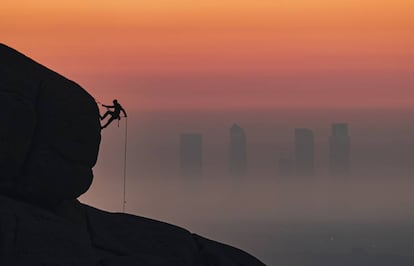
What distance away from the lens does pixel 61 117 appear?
5506 cm

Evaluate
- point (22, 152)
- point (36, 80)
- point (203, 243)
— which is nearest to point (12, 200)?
point (22, 152)

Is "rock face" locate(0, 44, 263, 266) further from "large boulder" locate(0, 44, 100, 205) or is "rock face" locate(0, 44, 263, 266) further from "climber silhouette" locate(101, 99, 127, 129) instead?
"climber silhouette" locate(101, 99, 127, 129)

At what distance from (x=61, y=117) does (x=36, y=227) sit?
578cm

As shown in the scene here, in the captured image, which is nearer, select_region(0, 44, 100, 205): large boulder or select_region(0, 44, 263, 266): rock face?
select_region(0, 44, 263, 266): rock face

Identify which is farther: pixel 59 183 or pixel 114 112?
pixel 114 112

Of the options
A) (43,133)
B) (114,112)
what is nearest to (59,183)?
(43,133)

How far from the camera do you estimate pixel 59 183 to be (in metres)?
54.7

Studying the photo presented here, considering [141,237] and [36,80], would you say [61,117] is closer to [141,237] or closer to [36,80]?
[36,80]

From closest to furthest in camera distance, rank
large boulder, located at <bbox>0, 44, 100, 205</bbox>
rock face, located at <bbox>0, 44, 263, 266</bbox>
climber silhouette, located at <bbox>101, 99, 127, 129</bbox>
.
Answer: rock face, located at <bbox>0, 44, 263, 266</bbox> < large boulder, located at <bbox>0, 44, 100, 205</bbox> < climber silhouette, located at <bbox>101, 99, 127, 129</bbox>

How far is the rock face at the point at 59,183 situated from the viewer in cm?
5172

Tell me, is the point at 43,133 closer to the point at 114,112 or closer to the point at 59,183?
the point at 59,183

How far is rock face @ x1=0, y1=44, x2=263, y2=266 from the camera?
51719 millimetres

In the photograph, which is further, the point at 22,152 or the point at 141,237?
the point at 141,237

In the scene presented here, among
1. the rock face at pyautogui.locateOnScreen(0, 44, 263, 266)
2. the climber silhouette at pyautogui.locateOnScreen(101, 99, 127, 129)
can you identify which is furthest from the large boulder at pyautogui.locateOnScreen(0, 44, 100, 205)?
the climber silhouette at pyautogui.locateOnScreen(101, 99, 127, 129)
